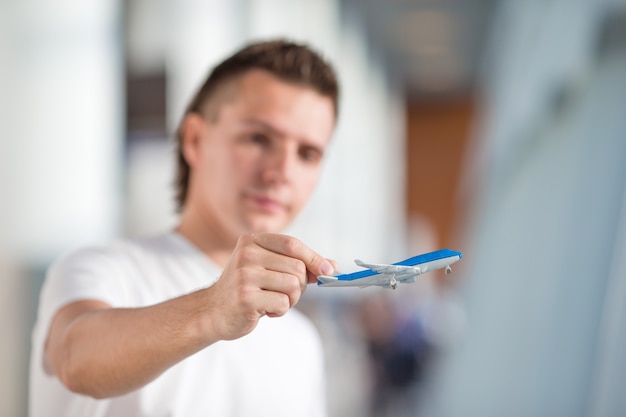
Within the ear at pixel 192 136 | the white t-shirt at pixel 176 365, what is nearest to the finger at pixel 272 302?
the white t-shirt at pixel 176 365

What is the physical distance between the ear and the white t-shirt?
6.3 inches

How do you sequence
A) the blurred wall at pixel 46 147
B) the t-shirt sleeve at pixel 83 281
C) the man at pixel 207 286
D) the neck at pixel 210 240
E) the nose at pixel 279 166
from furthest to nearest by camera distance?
the blurred wall at pixel 46 147 → the neck at pixel 210 240 → the nose at pixel 279 166 → the t-shirt sleeve at pixel 83 281 → the man at pixel 207 286

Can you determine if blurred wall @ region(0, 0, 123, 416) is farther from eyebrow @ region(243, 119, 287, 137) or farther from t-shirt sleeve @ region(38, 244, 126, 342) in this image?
eyebrow @ region(243, 119, 287, 137)

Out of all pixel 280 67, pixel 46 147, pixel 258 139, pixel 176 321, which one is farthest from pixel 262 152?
pixel 46 147

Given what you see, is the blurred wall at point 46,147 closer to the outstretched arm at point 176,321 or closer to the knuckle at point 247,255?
the outstretched arm at point 176,321

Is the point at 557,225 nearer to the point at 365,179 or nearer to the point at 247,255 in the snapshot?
the point at 247,255

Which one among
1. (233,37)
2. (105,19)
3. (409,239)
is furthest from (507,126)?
(409,239)

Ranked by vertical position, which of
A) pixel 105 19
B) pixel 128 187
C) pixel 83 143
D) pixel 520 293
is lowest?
pixel 520 293

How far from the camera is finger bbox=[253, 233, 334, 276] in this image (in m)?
0.73

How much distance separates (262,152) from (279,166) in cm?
4

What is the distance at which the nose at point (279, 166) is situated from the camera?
1.13 metres

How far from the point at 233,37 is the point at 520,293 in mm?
2831

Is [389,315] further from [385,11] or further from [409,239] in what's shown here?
[409,239]

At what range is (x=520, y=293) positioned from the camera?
5133 mm
